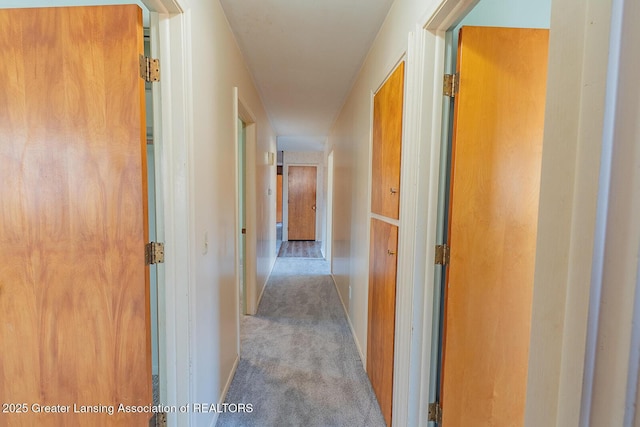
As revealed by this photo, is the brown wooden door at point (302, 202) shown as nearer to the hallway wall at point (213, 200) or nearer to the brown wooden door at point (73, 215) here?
the hallway wall at point (213, 200)

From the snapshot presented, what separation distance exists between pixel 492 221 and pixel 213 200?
4.57ft

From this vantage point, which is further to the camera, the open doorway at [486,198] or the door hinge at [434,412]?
the door hinge at [434,412]

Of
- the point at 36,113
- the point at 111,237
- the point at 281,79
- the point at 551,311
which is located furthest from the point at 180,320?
the point at 281,79

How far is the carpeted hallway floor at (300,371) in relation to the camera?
1.71 m

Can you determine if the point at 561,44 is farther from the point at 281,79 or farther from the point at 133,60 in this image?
the point at 281,79

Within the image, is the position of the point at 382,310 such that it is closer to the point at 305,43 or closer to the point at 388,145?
the point at 388,145

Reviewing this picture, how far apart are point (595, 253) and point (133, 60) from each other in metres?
1.45

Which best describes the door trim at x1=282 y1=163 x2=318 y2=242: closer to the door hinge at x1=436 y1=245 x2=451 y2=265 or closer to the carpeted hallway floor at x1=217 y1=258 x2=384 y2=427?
the carpeted hallway floor at x1=217 y1=258 x2=384 y2=427

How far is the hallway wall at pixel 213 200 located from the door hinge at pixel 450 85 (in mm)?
1098

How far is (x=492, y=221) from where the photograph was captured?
1.25m

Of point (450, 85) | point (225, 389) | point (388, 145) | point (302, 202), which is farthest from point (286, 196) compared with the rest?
point (450, 85)

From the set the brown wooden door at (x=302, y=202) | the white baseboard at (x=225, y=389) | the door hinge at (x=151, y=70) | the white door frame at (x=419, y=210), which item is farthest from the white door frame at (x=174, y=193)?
the brown wooden door at (x=302, y=202)

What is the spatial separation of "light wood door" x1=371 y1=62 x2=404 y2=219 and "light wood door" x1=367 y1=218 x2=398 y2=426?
0.45 feet

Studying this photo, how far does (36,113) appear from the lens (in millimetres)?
1125
